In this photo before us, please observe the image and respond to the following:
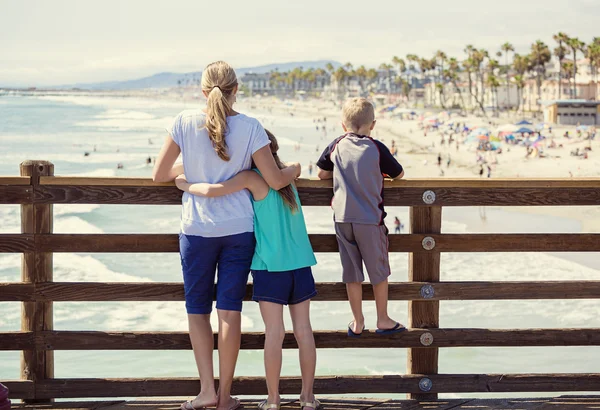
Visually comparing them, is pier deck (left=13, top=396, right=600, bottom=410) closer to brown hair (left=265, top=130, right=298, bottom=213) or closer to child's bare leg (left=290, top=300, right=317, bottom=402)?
child's bare leg (left=290, top=300, right=317, bottom=402)

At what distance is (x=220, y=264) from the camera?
3912 millimetres

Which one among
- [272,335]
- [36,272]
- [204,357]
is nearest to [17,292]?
[36,272]

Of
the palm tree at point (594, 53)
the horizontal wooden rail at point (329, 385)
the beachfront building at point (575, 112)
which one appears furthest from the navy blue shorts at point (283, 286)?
the palm tree at point (594, 53)

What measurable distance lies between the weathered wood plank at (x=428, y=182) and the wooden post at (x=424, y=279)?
0.15 meters

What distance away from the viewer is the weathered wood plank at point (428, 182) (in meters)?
4.16

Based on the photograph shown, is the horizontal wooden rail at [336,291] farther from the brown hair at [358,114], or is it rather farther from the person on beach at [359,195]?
the brown hair at [358,114]

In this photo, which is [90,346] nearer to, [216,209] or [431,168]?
[216,209]

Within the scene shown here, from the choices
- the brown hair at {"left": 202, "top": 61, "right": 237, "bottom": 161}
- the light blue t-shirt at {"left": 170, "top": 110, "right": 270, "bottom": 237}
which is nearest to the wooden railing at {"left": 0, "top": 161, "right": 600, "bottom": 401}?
the light blue t-shirt at {"left": 170, "top": 110, "right": 270, "bottom": 237}

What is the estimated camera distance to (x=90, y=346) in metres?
4.28

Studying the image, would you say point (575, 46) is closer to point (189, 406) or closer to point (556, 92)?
point (556, 92)

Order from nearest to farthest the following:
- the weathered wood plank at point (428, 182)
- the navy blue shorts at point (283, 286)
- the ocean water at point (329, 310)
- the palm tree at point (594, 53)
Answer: the navy blue shorts at point (283, 286) → the weathered wood plank at point (428, 182) → the ocean water at point (329, 310) → the palm tree at point (594, 53)

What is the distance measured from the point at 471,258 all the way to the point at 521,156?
3629 centimetres

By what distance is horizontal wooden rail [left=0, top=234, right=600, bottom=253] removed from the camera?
4.18 metres

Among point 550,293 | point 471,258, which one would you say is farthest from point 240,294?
point 471,258
